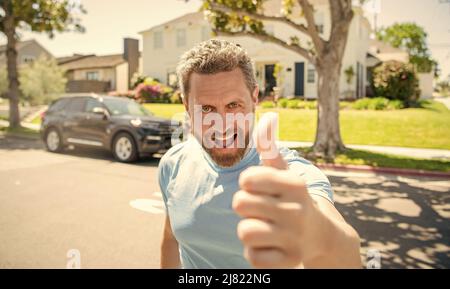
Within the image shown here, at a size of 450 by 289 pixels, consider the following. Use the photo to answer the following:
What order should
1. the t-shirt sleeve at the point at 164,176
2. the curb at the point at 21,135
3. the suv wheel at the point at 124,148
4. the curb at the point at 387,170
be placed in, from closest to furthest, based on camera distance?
1. the t-shirt sleeve at the point at 164,176
2. the curb at the point at 387,170
3. the suv wheel at the point at 124,148
4. the curb at the point at 21,135

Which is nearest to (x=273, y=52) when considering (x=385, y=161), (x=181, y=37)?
(x=181, y=37)

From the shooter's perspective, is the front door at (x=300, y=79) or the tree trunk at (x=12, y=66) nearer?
the tree trunk at (x=12, y=66)

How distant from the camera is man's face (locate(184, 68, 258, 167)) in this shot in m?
1.44

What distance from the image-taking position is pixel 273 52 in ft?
90.5

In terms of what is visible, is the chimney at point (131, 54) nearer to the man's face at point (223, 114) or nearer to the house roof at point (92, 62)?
the house roof at point (92, 62)

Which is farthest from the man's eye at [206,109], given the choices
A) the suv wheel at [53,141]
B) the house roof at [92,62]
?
the house roof at [92,62]

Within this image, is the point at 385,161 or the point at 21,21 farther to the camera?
the point at 21,21

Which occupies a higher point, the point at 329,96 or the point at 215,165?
the point at 329,96

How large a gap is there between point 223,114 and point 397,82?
23010 mm

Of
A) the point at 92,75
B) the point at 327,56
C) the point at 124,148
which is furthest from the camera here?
the point at 92,75

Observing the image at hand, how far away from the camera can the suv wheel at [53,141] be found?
11.4 metres

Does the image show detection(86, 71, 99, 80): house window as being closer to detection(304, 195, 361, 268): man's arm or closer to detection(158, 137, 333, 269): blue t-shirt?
detection(158, 137, 333, 269): blue t-shirt

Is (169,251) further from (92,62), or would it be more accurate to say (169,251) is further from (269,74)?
(92,62)

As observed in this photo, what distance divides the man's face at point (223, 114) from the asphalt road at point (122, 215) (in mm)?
1074
